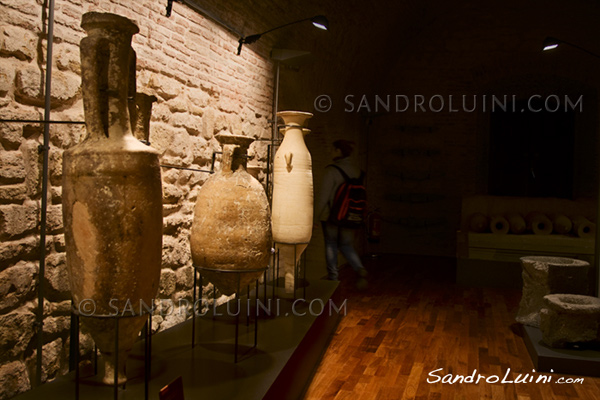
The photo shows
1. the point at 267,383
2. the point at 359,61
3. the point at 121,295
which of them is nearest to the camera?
the point at 121,295

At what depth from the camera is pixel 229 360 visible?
2.67 meters

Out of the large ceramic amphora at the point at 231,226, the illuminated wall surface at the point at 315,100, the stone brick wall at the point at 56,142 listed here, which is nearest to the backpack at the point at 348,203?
the illuminated wall surface at the point at 315,100

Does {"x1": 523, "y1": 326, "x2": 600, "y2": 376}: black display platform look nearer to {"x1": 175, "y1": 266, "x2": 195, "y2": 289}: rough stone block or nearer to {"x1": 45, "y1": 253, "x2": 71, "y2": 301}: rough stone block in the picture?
{"x1": 175, "y1": 266, "x2": 195, "y2": 289}: rough stone block

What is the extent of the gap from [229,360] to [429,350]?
200 centimetres

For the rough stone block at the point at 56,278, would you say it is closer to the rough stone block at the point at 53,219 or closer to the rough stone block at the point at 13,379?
the rough stone block at the point at 53,219

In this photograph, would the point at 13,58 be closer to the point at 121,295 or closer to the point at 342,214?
the point at 121,295

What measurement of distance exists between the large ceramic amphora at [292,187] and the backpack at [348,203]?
140cm

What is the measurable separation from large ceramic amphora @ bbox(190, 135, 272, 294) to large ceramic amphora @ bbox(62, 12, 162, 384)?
760mm

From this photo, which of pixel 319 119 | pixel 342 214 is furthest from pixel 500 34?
pixel 342 214

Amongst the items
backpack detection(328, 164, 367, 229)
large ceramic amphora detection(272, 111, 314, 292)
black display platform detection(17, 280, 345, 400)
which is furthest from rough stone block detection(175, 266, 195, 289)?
backpack detection(328, 164, 367, 229)

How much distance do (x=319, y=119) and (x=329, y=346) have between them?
11.6 ft

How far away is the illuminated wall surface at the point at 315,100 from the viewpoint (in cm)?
225

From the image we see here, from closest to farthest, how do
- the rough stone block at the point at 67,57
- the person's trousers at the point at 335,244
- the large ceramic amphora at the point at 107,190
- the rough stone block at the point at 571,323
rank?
the large ceramic amphora at the point at 107,190
the rough stone block at the point at 67,57
the rough stone block at the point at 571,323
the person's trousers at the point at 335,244

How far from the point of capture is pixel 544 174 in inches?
354
